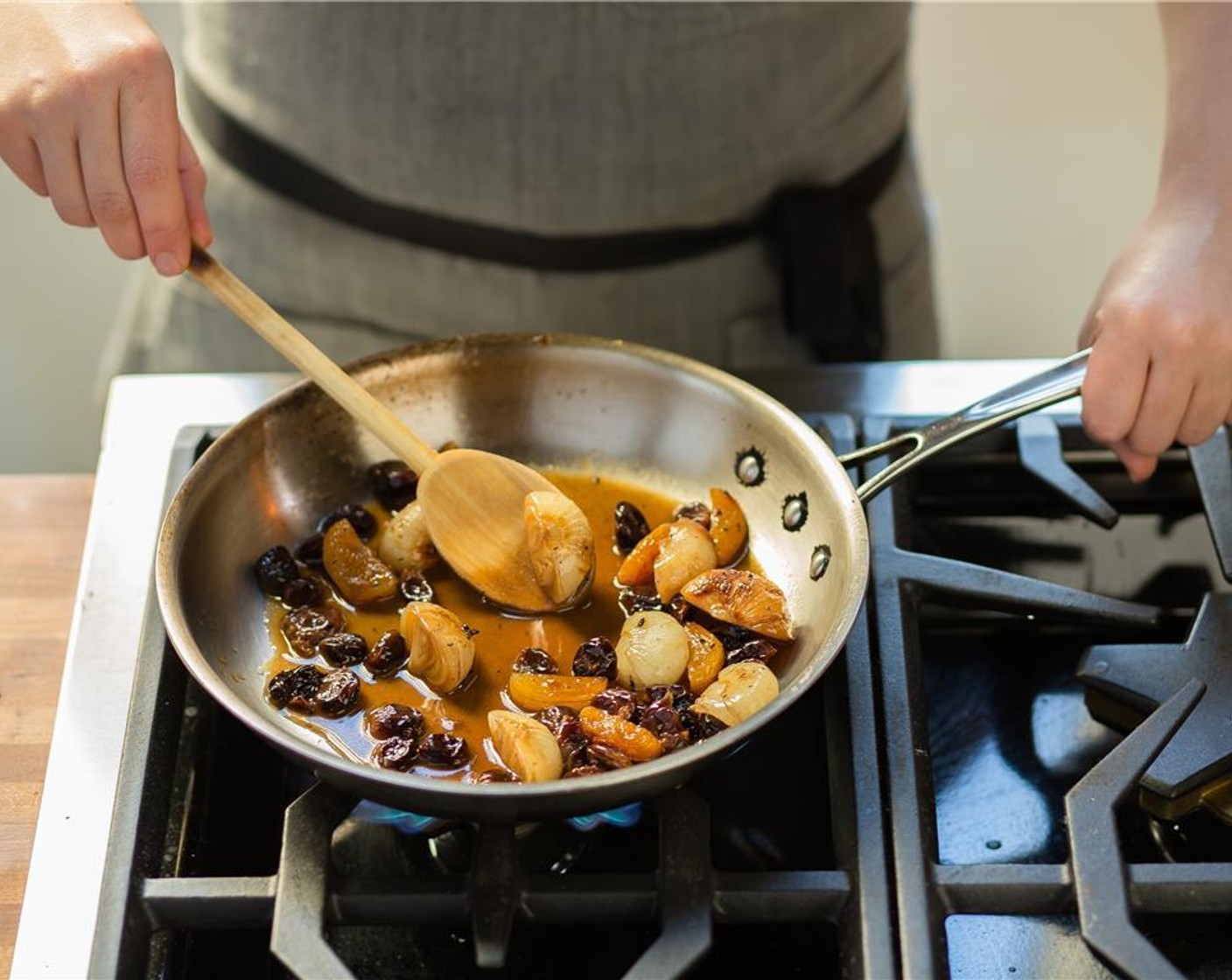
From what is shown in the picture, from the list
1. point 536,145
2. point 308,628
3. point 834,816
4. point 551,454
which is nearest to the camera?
point 834,816

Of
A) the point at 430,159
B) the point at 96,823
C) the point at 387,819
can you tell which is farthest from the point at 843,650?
the point at 430,159

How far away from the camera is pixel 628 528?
820mm

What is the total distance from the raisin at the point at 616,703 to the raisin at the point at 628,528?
130 millimetres

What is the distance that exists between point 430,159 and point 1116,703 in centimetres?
61

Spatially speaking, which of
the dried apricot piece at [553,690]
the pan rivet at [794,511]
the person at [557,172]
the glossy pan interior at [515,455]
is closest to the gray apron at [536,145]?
the person at [557,172]

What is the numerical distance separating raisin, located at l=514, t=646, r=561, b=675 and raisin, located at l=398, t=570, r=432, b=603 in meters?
0.08

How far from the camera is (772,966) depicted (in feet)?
2.18

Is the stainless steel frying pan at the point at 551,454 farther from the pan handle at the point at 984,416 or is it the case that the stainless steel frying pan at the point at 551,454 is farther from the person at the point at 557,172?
the person at the point at 557,172

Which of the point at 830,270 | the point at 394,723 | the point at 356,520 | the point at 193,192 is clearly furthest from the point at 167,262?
the point at 830,270

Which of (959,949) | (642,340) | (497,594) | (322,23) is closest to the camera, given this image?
(959,949)

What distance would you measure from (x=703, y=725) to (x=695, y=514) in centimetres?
19

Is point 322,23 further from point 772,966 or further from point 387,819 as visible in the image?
point 772,966

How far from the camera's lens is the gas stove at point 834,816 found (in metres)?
0.61

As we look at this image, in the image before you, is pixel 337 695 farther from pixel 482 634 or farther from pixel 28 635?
pixel 28 635
